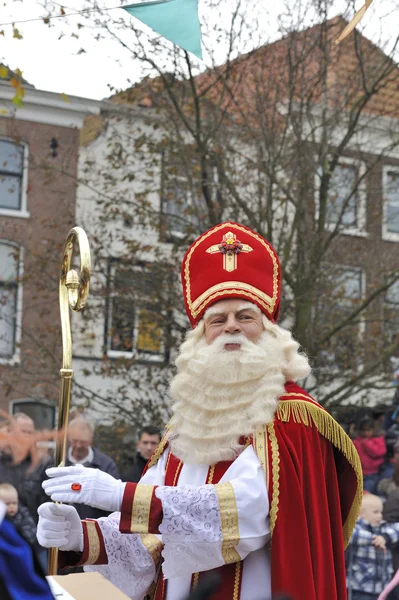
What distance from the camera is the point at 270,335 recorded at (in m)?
4.68

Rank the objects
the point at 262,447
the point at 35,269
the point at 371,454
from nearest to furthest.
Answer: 1. the point at 262,447
2. the point at 371,454
3. the point at 35,269

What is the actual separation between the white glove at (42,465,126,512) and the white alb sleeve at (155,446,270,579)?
18 centimetres

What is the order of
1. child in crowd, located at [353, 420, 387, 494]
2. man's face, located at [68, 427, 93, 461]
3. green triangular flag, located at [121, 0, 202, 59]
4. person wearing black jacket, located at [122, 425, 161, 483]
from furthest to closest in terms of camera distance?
child in crowd, located at [353, 420, 387, 494], person wearing black jacket, located at [122, 425, 161, 483], man's face, located at [68, 427, 93, 461], green triangular flag, located at [121, 0, 202, 59]

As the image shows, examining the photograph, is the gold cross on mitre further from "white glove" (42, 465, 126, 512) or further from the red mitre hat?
"white glove" (42, 465, 126, 512)

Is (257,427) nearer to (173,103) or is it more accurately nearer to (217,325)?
(217,325)

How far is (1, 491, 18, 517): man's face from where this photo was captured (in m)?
2.37

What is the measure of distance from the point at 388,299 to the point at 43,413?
557 cm

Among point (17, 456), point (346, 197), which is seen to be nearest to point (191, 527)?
point (17, 456)

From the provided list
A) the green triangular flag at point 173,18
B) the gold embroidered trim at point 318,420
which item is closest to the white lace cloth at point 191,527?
the gold embroidered trim at point 318,420

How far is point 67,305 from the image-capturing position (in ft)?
14.4

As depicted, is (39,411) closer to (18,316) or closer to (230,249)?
(18,316)

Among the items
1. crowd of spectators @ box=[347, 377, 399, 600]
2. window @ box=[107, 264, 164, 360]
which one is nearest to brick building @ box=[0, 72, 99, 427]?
window @ box=[107, 264, 164, 360]

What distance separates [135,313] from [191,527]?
9112mm

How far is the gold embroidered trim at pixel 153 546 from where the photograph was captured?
4.50 metres
